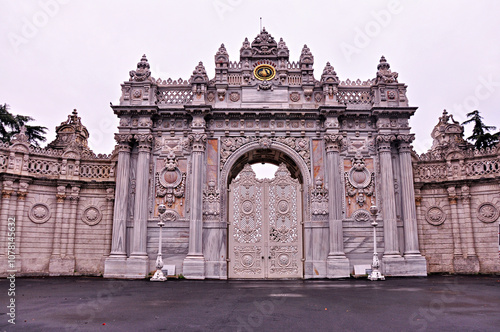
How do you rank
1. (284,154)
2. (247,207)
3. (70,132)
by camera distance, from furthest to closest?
(70,132)
(284,154)
(247,207)

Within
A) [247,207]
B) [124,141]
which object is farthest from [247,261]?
[124,141]

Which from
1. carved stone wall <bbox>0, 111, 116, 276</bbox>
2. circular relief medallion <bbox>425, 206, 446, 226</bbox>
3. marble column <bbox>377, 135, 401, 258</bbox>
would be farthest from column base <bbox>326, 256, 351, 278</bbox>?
carved stone wall <bbox>0, 111, 116, 276</bbox>

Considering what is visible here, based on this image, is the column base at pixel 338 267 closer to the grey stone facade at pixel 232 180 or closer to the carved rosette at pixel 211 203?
the grey stone facade at pixel 232 180

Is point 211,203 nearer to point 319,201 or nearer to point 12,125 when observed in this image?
point 319,201

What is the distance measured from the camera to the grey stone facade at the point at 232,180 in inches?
840

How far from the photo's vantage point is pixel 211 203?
2178 centimetres

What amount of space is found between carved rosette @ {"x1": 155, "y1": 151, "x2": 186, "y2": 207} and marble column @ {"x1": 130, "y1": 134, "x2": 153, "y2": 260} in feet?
2.42

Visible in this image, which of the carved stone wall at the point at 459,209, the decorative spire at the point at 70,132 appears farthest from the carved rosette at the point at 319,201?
the decorative spire at the point at 70,132

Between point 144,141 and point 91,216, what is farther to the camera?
point 91,216

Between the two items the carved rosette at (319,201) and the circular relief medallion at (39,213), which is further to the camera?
the circular relief medallion at (39,213)

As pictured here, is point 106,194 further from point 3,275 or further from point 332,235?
point 332,235

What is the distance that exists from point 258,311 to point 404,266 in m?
13.9

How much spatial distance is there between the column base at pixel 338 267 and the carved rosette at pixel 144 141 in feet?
37.6

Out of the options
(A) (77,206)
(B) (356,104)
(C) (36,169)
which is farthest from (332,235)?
(C) (36,169)
